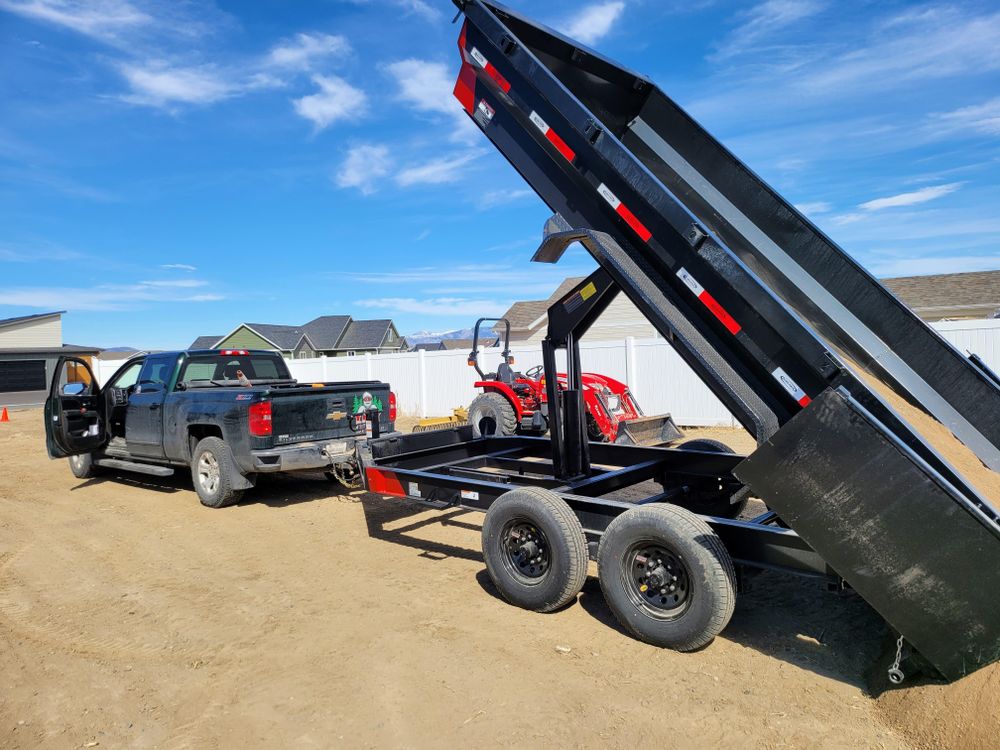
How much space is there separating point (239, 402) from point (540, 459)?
343 centimetres

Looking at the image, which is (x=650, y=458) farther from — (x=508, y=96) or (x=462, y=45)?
(x=462, y=45)

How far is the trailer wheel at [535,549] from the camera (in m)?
4.31

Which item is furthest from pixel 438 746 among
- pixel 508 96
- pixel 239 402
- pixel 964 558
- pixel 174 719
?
pixel 239 402

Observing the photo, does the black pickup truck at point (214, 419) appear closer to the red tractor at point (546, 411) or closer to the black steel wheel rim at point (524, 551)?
the black steel wheel rim at point (524, 551)

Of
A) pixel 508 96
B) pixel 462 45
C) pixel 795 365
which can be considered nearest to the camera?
pixel 795 365

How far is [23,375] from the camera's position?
33.3 m

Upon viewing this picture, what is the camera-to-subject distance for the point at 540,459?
7.34 m

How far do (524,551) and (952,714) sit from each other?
248cm

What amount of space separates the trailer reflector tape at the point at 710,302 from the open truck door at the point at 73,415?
8.05 meters

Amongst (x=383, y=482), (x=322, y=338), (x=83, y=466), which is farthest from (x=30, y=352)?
(x=383, y=482)

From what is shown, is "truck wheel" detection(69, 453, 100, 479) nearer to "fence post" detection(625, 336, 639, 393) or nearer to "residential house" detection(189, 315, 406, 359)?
"fence post" detection(625, 336, 639, 393)

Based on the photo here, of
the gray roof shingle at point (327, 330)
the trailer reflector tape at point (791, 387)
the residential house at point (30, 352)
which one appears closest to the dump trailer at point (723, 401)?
the trailer reflector tape at point (791, 387)

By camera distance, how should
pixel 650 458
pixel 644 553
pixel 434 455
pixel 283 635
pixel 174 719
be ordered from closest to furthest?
pixel 174 719
pixel 644 553
pixel 283 635
pixel 650 458
pixel 434 455

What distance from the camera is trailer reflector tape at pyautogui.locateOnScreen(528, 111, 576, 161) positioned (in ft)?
15.4
